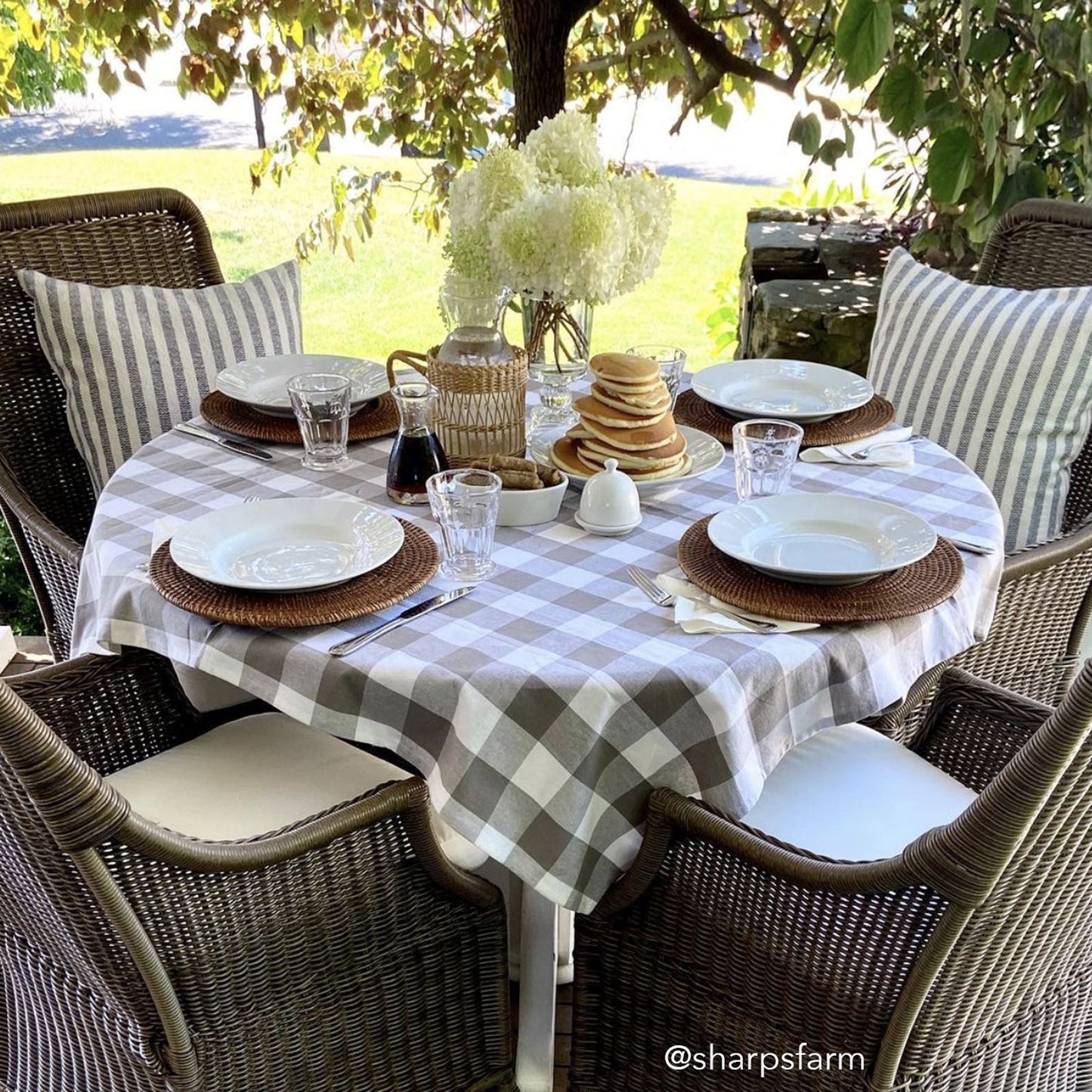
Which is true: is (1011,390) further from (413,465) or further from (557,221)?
(413,465)

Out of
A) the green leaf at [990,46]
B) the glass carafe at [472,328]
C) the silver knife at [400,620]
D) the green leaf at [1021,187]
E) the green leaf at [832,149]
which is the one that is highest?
the green leaf at [990,46]

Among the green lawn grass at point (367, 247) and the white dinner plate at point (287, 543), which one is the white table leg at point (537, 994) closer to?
the white dinner plate at point (287, 543)

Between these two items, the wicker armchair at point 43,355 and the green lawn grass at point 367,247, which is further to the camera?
the green lawn grass at point 367,247

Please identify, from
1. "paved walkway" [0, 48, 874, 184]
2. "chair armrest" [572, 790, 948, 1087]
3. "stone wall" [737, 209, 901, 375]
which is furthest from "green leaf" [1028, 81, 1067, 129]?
"paved walkway" [0, 48, 874, 184]

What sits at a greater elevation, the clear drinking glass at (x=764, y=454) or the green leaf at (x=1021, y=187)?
the green leaf at (x=1021, y=187)

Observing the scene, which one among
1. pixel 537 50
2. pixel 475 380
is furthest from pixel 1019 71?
pixel 475 380

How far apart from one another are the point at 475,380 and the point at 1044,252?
1.27 metres

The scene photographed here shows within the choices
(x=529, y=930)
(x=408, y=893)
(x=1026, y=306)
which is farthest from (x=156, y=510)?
(x=1026, y=306)

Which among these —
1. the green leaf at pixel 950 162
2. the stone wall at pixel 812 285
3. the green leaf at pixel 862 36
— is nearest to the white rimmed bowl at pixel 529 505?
the green leaf at pixel 862 36

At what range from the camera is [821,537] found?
153 centimetres

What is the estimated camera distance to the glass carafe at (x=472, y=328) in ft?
5.49

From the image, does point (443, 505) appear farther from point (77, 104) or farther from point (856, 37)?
point (77, 104)

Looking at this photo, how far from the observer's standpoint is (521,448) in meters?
1.76

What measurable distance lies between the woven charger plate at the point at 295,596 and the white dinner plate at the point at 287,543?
0.6 inches
